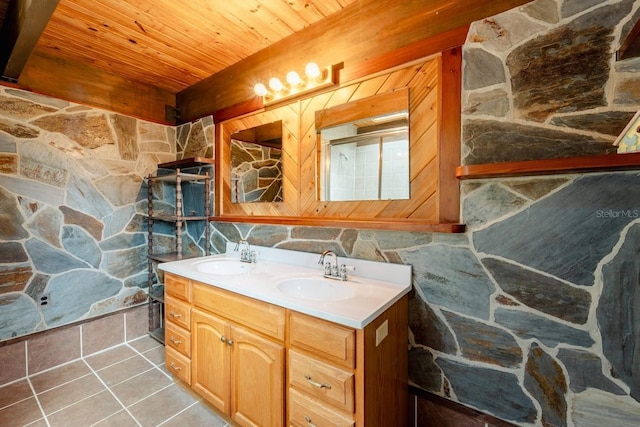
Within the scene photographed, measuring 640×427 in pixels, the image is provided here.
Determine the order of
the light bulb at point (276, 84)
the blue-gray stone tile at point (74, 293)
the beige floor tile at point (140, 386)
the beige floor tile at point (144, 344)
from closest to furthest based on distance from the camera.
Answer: the beige floor tile at point (140, 386)
the light bulb at point (276, 84)
the blue-gray stone tile at point (74, 293)
the beige floor tile at point (144, 344)

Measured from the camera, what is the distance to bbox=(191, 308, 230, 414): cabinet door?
1.53m

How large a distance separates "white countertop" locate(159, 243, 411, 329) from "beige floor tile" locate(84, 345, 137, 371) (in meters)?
1.05

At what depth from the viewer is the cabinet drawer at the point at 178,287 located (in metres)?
1.76

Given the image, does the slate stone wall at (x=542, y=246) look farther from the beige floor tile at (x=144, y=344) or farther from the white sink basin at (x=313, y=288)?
the beige floor tile at (x=144, y=344)

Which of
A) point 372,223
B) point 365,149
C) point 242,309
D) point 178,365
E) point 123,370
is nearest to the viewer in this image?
point 242,309

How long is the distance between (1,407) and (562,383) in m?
3.15

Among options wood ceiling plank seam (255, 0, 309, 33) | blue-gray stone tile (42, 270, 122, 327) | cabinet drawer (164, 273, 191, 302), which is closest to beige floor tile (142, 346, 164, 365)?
blue-gray stone tile (42, 270, 122, 327)

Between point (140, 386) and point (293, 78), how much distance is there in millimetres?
2403

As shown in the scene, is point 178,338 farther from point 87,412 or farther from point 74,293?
point 74,293

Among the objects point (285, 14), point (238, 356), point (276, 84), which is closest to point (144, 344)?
point (238, 356)

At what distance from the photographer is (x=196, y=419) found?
1619 mm

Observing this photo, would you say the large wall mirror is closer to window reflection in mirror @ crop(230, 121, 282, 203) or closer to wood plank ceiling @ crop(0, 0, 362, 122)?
window reflection in mirror @ crop(230, 121, 282, 203)

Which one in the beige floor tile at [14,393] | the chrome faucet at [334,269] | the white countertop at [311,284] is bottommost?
the beige floor tile at [14,393]

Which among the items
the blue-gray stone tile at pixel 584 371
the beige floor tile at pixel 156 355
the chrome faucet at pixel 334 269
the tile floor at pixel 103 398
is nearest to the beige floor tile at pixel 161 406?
the tile floor at pixel 103 398
